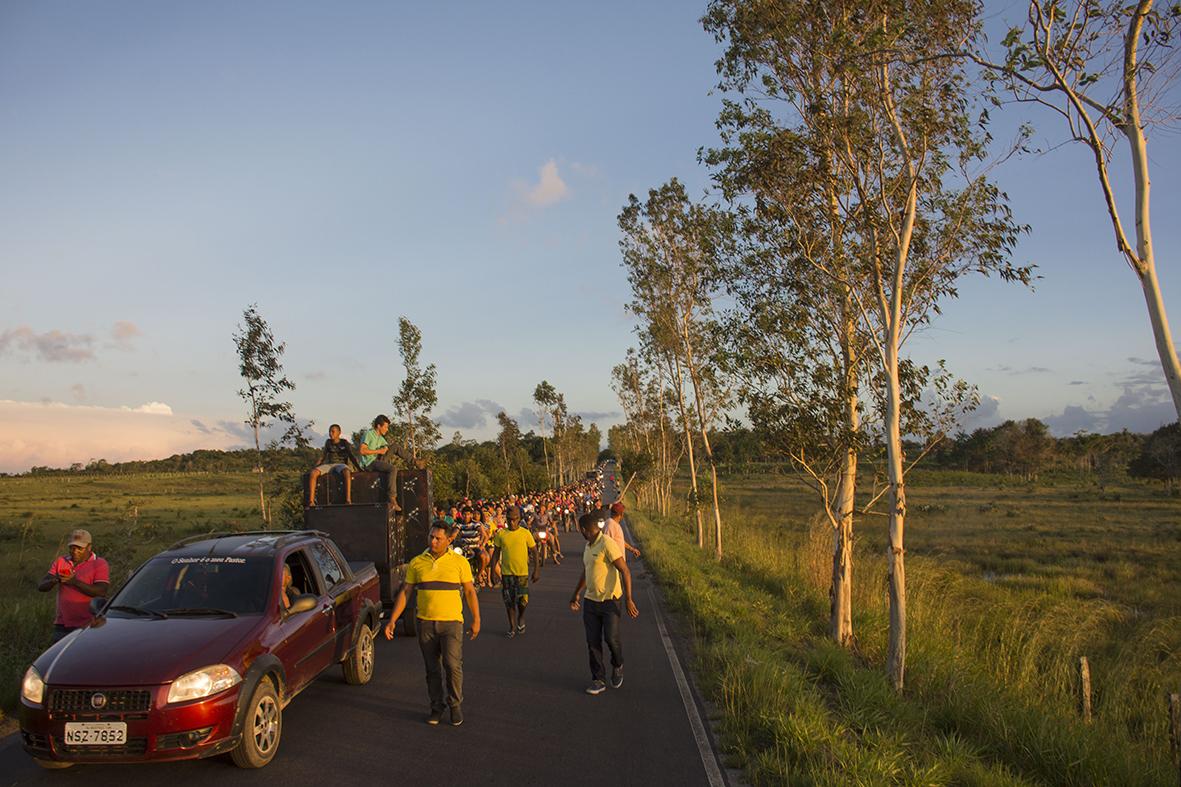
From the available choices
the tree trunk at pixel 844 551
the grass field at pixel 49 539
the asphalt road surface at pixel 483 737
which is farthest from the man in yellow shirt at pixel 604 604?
the grass field at pixel 49 539

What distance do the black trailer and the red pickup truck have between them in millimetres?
2819

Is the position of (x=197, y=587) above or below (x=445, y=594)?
above

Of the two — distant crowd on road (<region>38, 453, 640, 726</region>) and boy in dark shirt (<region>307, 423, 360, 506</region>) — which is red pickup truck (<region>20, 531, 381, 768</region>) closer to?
distant crowd on road (<region>38, 453, 640, 726</region>)

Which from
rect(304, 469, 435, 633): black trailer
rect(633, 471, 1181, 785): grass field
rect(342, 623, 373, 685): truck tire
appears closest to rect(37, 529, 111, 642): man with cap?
rect(342, 623, 373, 685): truck tire

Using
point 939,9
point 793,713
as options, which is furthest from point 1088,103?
point 793,713

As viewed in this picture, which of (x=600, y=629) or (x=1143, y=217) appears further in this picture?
(x=600, y=629)

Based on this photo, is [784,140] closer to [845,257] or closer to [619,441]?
[845,257]

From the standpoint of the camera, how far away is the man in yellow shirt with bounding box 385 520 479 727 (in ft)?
22.7

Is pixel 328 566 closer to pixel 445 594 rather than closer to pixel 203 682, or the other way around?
pixel 445 594

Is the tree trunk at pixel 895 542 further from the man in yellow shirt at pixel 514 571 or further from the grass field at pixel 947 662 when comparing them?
the man in yellow shirt at pixel 514 571

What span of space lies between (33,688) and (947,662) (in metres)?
10.1

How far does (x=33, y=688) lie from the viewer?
5.34 meters

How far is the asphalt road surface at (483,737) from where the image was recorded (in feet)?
18.4

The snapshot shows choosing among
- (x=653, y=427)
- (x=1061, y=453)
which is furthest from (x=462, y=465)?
(x=1061, y=453)
